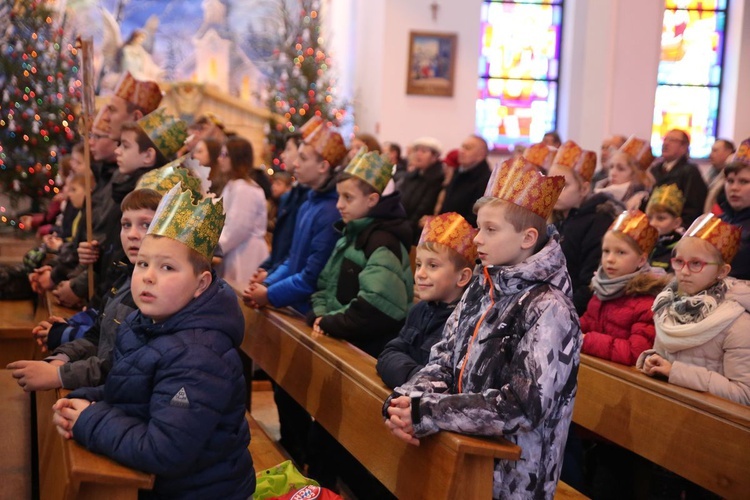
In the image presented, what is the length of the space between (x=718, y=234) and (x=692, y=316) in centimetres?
40

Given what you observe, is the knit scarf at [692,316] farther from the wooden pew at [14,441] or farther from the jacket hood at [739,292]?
the wooden pew at [14,441]

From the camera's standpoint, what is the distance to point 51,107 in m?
11.9

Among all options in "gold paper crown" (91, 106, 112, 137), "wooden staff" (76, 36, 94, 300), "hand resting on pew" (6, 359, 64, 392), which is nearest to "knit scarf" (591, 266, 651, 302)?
"hand resting on pew" (6, 359, 64, 392)

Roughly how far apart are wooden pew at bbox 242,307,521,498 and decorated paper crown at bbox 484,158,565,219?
742 millimetres

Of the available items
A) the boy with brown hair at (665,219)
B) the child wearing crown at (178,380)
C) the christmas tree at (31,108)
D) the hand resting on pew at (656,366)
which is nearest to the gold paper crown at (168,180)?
the child wearing crown at (178,380)

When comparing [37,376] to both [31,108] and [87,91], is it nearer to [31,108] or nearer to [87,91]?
[87,91]

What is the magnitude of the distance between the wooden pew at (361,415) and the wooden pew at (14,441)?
1188 mm

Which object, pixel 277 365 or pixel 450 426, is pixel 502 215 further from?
pixel 277 365

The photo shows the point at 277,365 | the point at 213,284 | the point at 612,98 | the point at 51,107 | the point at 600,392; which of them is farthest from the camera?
the point at 612,98

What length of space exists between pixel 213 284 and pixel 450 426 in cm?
84

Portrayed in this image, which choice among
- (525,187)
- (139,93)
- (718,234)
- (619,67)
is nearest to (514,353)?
(525,187)

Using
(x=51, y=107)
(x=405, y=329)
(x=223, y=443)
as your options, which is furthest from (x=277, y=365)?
(x=51, y=107)

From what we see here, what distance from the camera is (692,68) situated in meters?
15.7

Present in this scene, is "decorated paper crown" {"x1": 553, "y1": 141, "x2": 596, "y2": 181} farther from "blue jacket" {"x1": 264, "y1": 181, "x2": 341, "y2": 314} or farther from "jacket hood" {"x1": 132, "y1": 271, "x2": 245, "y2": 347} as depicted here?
"jacket hood" {"x1": 132, "y1": 271, "x2": 245, "y2": 347}
